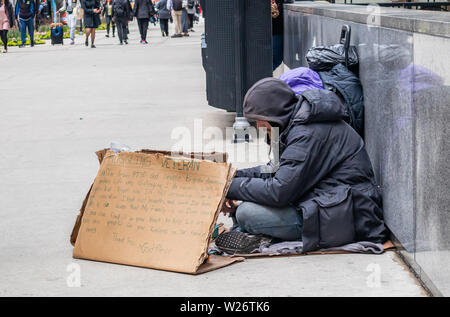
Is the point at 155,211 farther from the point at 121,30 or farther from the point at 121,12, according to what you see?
the point at 121,30

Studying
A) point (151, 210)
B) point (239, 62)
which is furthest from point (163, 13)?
point (151, 210)

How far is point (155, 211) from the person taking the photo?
14.1ft

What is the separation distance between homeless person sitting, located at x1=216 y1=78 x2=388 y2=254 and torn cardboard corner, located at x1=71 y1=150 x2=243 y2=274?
0.25 m

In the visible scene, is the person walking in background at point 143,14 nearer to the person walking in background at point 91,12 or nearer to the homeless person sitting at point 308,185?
the person walking in background at point 91,12

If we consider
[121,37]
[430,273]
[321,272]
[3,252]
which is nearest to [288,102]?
[321,272]

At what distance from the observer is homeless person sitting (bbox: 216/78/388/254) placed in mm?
4254

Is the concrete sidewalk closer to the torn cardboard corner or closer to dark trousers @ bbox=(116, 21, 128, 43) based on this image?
the torn cardboard corner

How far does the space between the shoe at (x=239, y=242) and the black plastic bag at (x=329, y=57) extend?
153 centimetres

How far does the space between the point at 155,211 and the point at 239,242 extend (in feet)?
→ 1.68

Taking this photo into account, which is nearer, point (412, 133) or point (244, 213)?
point (412, 133)

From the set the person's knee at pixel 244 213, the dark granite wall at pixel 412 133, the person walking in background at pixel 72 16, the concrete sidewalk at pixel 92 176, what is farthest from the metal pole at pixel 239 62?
the person walking in background at pixel 72 16

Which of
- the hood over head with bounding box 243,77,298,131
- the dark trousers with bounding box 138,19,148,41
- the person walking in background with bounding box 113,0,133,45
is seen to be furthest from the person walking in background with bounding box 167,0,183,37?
the hood over head with bounding box 243,77,298,131

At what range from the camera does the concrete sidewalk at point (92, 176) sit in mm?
3898

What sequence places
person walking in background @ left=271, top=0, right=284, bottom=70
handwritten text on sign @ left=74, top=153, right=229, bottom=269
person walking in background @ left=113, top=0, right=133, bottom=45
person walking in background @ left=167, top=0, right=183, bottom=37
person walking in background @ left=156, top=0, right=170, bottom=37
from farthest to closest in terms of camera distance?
1. person walking in background @ left=156, top=0, right=170, bottom=37
2. person walking in background @ left=167, top=0, right=183, bottom=37
3. person walking in background @ left=113, top=0, right=133, bottom=45
4. person walking in background @ left=271, top=0, right=284, bottom=70
5. handwritten text on sign @ left=74, top=153, right=229, bottom=269
